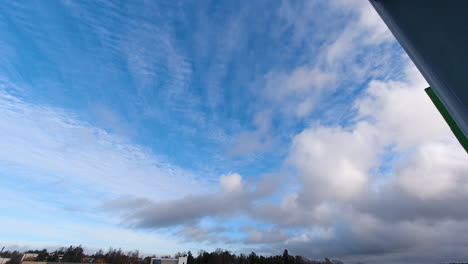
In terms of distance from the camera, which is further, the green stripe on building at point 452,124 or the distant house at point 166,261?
the distant house at point 166,261

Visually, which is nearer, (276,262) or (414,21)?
(414,21)

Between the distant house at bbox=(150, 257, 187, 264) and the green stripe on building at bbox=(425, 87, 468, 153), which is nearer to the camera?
the green stripe on building at bbox=(425, 87, 468, 153)

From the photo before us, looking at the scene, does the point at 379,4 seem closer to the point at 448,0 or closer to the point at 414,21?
the point at 414,21

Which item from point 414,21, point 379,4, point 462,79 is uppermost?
point 379,4

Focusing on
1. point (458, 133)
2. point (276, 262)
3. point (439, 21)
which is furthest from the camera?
point (276, 262)

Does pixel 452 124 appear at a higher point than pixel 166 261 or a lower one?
higher

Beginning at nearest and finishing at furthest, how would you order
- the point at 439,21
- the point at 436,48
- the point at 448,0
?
the point at 448,0 < the point at 439,21 < the point at 436,48

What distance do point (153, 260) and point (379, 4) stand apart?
6799 centimetres

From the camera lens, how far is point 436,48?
2.24 m

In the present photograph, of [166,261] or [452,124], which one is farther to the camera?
[166,261]

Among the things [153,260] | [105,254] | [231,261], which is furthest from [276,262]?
→ [105,254]

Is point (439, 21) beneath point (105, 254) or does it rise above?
beneath

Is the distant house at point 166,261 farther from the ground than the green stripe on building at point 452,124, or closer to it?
closer to it

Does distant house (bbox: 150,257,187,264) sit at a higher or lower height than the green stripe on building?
lower
